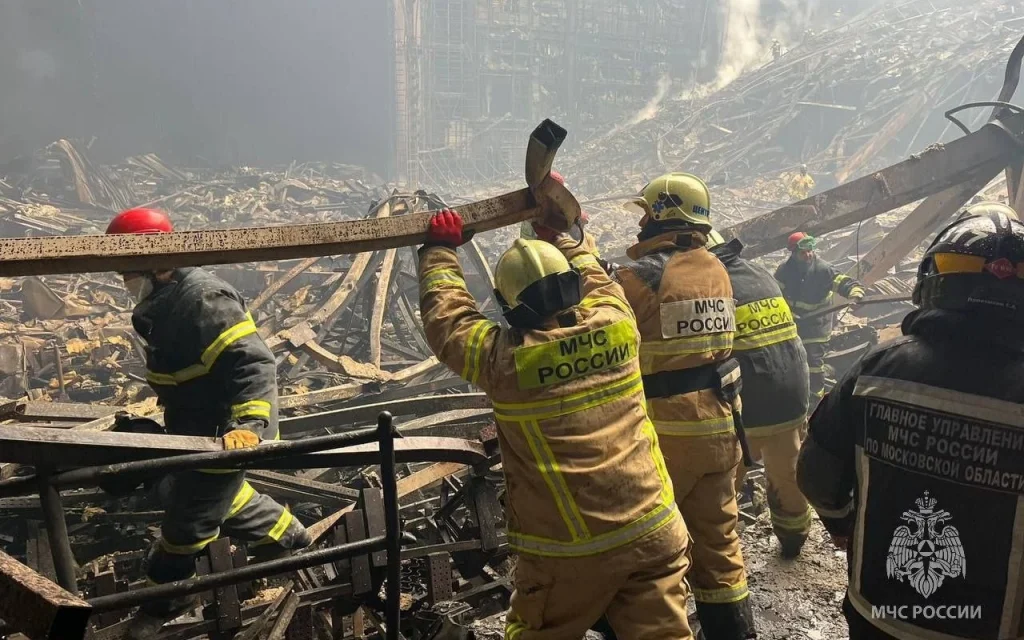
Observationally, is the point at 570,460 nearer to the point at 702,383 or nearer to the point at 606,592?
the point at 606,592

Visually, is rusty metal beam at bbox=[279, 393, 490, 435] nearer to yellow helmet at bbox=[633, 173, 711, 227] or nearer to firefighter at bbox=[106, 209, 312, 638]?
firefighter at bbox=[106, 209, 312, 638]

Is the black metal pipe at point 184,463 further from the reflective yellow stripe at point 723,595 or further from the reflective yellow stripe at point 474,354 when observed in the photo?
the reflective yellow stripe at point 723,595

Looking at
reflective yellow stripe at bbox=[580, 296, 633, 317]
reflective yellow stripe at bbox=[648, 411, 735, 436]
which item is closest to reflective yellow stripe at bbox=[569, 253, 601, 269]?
reflective yellow stripe at bbox=[580, 296, 633, 317]

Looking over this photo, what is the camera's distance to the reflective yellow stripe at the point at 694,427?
2.80 metres

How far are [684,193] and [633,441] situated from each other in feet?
5.07

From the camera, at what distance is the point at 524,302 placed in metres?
2.08

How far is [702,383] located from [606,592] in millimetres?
1209

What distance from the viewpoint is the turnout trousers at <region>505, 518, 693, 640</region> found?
1985 mm

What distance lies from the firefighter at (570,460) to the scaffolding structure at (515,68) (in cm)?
2839

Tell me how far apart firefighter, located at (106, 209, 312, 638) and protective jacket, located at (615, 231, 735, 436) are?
1.82 meters

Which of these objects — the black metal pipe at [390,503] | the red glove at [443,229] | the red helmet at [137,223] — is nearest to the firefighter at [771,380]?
the red glove at [443,229]

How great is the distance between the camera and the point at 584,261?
8.21ft

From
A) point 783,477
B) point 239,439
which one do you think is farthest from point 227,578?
point 783,477

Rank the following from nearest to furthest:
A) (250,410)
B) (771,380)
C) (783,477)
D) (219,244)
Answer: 1. (219,244)
2. (250,410)
3. (771,380)
4. (783,477)
